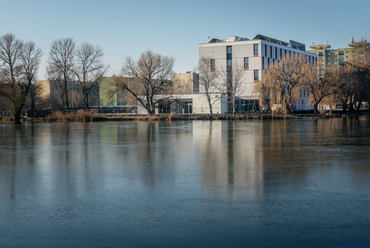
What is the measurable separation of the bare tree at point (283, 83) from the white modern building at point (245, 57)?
21.1 metres

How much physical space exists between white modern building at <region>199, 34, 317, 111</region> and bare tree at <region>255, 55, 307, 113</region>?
21.1 metres

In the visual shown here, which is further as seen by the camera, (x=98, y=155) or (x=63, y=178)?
(x=98, y=155)

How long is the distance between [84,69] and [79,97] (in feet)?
184

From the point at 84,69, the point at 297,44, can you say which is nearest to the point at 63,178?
the point at 84,69

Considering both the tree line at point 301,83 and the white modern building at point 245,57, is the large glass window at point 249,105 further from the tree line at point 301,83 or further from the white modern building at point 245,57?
the tree line at point 301,83

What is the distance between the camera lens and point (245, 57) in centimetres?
8356

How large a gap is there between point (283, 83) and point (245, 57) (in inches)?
1011

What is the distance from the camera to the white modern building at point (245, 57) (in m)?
82.4

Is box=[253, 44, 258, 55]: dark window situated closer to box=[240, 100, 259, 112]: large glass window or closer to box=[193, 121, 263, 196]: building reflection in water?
box=[240, 100, 259, 112]: large glass window

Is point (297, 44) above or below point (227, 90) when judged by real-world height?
above

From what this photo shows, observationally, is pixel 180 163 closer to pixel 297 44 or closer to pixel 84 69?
pixel 84 69

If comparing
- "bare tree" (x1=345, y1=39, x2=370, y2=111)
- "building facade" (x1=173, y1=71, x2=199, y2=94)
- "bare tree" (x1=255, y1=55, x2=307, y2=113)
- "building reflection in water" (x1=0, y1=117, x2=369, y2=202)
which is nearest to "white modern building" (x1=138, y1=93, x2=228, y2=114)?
"building facade" (x1=173, y1=71, x2=199, y2=94)

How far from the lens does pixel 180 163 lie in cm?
1204

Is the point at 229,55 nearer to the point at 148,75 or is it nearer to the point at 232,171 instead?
the point at 148,75
